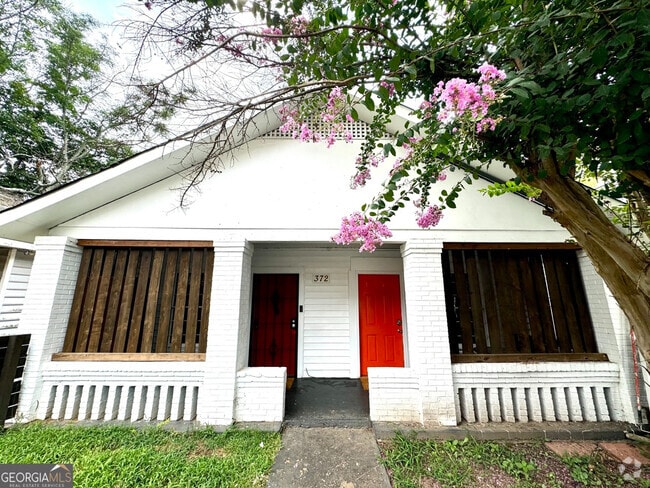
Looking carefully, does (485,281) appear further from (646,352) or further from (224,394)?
(224,394)

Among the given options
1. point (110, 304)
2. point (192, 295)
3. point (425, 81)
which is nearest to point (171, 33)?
point (425, 81)

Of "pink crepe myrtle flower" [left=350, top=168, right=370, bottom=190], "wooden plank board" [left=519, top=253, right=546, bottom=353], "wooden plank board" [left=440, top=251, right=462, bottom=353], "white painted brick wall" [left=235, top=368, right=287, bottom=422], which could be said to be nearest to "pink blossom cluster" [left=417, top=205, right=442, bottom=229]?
"pink crepe myrtle flower" [left=350, top=168, right=370, bottom=190]

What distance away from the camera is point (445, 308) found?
3381mm

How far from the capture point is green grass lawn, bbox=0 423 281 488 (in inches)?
88.0

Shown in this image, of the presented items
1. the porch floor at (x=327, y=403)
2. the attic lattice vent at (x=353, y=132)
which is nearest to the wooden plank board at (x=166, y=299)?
the porch floor at (x=327, y=403)

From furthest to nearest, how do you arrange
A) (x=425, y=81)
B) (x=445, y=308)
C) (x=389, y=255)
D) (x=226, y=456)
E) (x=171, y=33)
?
(x=389, y=255) < (x=445, y=308) < (x=226, y=456) < (x=425, y=81) < (x=171, y=33)

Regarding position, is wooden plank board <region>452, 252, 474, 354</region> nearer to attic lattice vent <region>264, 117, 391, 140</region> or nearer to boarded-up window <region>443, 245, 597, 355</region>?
boarded-up window <region>443, 245, 597, 355</region>

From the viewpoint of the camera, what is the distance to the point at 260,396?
3.22 metres

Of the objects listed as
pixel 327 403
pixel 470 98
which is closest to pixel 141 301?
pixel 327 403

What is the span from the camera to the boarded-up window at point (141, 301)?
11.1ft

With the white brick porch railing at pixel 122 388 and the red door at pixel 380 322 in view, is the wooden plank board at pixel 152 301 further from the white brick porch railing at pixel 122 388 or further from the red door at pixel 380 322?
the red door at pixel 380 322

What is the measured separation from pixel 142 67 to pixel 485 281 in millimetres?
4422

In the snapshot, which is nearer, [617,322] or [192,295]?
[617,322]

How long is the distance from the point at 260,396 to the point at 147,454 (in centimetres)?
117
